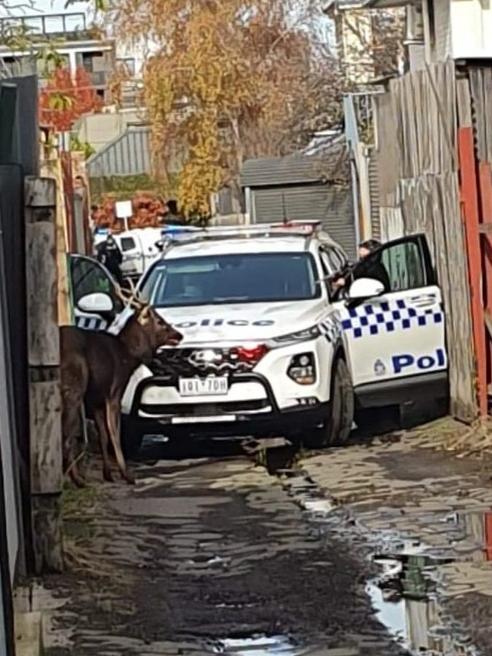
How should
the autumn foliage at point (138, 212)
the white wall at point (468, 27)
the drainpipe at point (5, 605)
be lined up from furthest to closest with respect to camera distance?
the autumn foliage at point (138, 212), the white wall at point (468, 27), the drainpipe at point (5, 605)

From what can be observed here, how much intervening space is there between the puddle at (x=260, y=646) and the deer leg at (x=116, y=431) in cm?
465

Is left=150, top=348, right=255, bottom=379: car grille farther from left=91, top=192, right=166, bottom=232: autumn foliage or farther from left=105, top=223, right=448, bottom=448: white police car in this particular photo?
left=91, top=192, right=166, bottom=232: autumn foliage

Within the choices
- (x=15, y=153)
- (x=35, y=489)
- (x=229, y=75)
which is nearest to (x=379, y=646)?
A: (x=35, y=489)

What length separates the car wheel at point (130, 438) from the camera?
42.7 ft

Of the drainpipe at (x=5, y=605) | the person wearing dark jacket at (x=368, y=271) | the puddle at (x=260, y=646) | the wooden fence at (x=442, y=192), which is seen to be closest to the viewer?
the drainpipe at (x=5, y=605)

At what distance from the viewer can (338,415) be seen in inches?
514

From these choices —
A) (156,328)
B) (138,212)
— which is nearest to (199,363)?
(156,328)

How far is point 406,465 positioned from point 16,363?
178 inches

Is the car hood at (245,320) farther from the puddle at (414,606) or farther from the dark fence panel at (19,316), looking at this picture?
the dark fence panel at (19,316)

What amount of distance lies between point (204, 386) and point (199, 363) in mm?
176

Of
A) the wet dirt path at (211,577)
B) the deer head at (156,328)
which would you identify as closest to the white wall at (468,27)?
the deer head at (156,328)

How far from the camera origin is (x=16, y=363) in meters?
7.96

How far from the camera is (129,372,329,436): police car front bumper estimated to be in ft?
41.8

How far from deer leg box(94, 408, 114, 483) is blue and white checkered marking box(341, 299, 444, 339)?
96.3 inches
